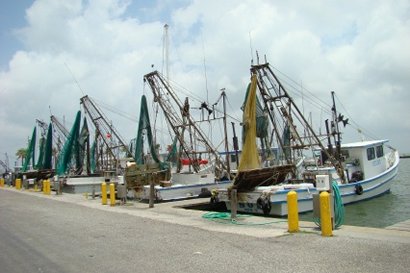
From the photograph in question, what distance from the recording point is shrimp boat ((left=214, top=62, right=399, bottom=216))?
17.5 meters

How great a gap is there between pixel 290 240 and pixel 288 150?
18298mm

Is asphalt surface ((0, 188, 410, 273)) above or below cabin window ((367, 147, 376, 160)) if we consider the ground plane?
below

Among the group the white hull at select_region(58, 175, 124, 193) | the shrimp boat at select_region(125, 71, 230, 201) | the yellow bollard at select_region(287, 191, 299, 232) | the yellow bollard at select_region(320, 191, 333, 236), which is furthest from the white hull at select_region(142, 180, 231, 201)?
the yellow bollard at select_region(320, 191, 333, 236)

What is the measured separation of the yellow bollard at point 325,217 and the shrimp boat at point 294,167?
6.41 metres

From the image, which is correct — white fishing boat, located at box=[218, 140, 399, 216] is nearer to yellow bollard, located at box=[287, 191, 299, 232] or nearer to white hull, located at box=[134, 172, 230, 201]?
white hull, located at box=[134, 172, 230, 201]

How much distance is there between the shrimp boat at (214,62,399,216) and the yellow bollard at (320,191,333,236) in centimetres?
641

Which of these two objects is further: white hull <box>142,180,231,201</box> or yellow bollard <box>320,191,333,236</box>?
white hull <box>142,180,231,201</box>

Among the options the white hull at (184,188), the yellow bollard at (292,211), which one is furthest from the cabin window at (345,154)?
the yellow bollard at (292,211)

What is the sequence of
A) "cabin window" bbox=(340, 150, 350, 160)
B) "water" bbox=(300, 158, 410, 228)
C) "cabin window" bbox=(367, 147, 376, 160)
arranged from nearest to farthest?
"water" bbox=(300, 158, 410, 228) → "cabin window" bbox=(367, 147, 376, 160) → "cabin window" bbox=(340, 150, 350, 160)

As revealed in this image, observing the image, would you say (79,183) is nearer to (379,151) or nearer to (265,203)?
(265,203)

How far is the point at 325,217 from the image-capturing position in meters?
10.2

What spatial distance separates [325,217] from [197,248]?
3245 mm

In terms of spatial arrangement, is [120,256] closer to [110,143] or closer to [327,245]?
[327,245]

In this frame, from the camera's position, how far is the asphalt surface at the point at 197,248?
7676 mm
